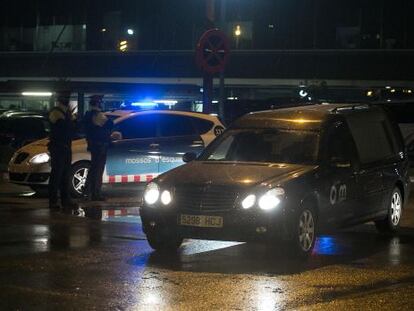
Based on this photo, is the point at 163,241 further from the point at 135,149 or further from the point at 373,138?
the point at 135,149

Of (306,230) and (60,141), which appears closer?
(306,230)

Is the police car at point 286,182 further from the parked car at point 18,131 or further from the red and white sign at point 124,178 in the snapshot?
the parked car at point 18,131

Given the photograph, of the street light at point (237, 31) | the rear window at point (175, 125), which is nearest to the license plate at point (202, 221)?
the rear window at point (175, 125)

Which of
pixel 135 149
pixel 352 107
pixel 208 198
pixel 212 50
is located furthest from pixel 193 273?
pixel 212 50

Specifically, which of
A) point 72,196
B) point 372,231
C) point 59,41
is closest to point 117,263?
point 372,231

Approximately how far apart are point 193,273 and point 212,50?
301 inches

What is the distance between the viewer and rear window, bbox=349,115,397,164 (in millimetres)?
10203

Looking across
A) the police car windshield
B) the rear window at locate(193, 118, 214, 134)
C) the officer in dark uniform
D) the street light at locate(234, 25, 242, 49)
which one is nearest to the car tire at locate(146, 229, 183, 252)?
the police car windshield

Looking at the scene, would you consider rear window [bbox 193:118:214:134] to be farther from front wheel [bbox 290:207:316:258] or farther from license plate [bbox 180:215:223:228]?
license plate [bbox 180:215:223:228]

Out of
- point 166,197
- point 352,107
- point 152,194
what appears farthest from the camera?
point 352,107

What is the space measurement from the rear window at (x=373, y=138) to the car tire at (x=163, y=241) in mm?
2596

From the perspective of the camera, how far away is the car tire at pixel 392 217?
10789mm

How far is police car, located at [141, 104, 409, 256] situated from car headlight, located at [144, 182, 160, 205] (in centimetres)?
1

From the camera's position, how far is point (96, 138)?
13547 millimetres
